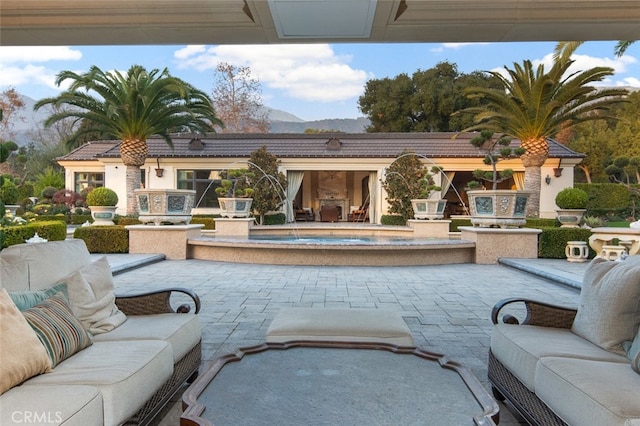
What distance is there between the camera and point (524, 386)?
7.73ft

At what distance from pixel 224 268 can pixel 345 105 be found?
3117 centimetres

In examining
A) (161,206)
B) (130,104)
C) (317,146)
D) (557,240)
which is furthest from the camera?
(317,146)

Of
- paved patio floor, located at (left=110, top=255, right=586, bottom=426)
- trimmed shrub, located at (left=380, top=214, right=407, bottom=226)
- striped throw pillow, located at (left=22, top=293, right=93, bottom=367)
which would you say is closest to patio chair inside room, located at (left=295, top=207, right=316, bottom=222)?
trimmed shrub, located at (left=380, top=214, right=407, bottom=226)

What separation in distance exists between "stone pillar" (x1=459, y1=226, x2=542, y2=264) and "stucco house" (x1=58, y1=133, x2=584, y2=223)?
8.28 meters

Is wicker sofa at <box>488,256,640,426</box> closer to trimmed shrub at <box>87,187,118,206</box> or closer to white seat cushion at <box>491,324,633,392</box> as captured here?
white seat cushion at <box>491,324,633,392</box>

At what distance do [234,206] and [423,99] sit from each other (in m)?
19.6

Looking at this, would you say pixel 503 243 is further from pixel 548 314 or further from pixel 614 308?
pixel 614 308

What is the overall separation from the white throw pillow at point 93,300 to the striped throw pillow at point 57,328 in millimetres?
163

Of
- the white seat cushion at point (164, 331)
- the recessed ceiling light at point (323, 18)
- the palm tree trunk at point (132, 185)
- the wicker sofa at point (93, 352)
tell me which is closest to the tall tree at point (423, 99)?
the palm tree trunk at point (132, 185)

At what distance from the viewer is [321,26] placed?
3.39 m

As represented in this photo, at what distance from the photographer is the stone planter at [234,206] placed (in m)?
11.9

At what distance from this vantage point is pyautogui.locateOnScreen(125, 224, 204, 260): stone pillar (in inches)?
381

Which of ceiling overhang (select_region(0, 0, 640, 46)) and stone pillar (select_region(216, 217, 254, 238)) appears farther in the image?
stone pillar (select_region(216, 217, 254, 238))

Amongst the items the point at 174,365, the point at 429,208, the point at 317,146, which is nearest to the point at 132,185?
the point at 317,146
